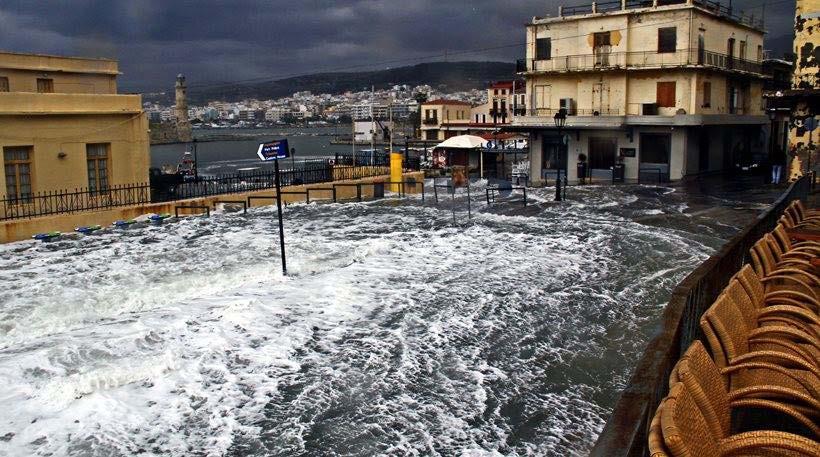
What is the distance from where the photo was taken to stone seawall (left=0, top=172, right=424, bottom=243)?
20625 mm

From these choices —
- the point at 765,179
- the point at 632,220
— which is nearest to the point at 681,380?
the point at 632,220

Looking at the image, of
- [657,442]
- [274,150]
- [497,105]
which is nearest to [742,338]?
[657,442]

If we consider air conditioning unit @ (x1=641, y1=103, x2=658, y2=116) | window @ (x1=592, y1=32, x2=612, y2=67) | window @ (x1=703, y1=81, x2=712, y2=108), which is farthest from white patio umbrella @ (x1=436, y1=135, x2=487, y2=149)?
window @ (x1=703, y1=81, x2=712, y2=108)

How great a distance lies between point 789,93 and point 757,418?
1836 centimetres

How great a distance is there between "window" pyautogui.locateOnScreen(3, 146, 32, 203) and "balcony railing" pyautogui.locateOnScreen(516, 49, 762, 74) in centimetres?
2734

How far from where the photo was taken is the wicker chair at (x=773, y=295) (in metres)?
6.83

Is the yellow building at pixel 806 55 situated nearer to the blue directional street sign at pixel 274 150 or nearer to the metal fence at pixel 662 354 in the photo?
the blue directional street sign at pixel 274 150

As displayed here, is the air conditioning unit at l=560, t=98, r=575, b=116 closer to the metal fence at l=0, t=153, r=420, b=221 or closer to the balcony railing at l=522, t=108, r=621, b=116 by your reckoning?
the balcony railing at l=522, t=108, r=621, b=116

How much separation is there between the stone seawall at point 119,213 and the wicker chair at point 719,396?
20.7 m

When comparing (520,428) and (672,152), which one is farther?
(672,152)

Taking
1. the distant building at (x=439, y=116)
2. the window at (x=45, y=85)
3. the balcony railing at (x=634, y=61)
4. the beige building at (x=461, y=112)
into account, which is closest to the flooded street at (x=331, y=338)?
the window at (x=45, y=85)

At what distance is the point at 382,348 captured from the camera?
10.1 meters

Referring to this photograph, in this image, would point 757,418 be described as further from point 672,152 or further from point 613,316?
point 672,152

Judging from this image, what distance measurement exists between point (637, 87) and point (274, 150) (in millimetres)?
29686
